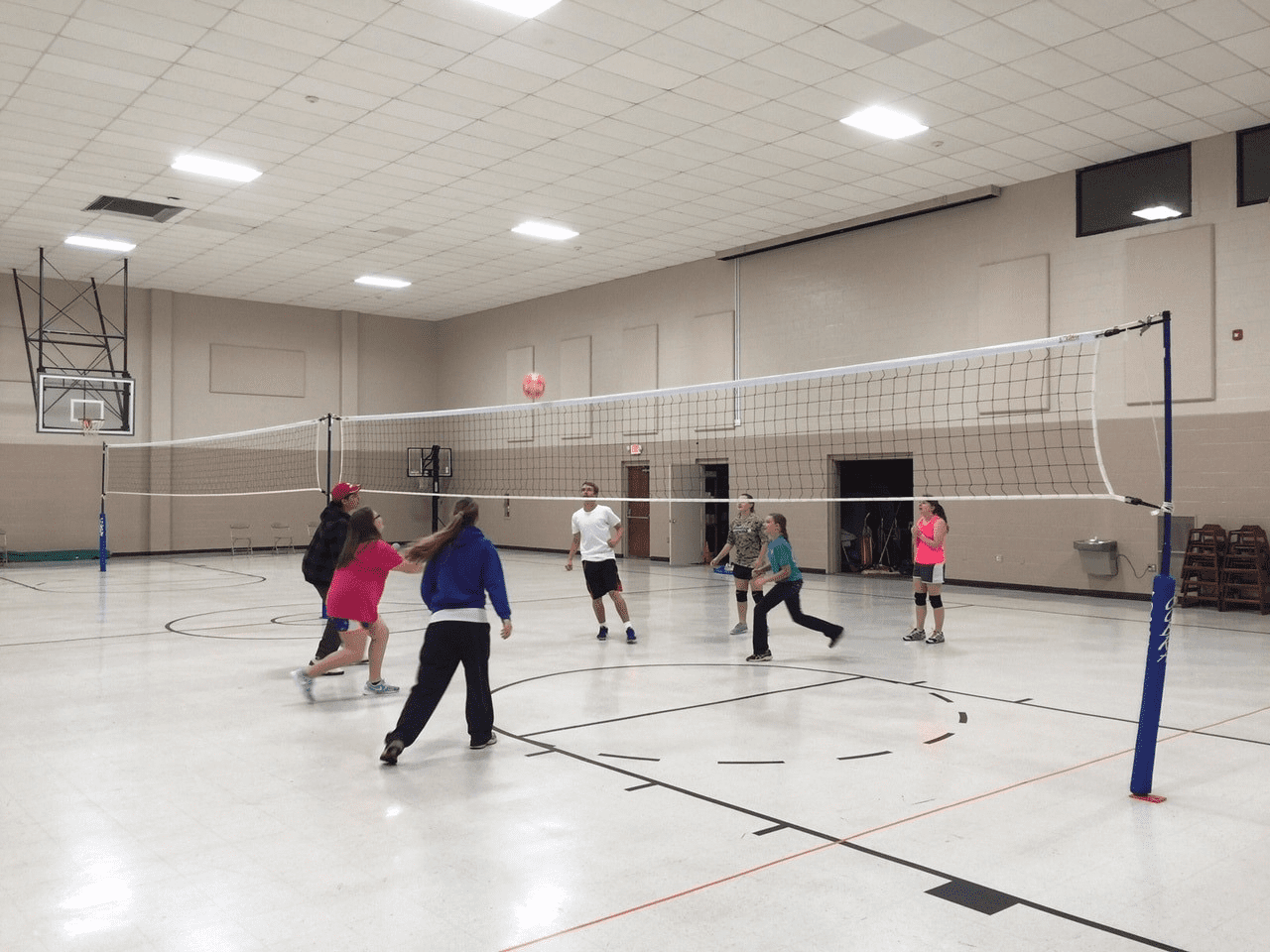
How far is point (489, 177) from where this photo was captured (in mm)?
14438

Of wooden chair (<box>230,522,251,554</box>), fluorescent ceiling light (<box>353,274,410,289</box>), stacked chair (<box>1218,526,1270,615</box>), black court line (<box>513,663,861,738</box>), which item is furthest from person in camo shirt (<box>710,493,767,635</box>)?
wooden chair (<box>230,522,251,554</box>)

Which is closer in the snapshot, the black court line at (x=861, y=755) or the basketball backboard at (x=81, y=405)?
the black court line at (x=861, y=755)

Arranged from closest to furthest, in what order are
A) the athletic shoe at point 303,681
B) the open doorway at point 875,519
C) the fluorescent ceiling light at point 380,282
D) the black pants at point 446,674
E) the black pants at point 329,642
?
the black pants at point 446,674
the athletic shoe at point 303,681
the black pants at point 329,642
the open doorway at point 875,519
the fluorescent ceiling light at point 380,282

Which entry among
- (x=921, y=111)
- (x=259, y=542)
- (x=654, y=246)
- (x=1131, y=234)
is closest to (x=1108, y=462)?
(x=1131, y=234)

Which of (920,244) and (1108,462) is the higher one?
(920,244)

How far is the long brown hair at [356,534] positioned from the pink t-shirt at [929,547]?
18.4ft

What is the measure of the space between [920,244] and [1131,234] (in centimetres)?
333

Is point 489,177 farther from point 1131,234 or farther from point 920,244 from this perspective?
point 1131,234

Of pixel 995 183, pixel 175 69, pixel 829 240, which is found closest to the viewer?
pixel 175 69

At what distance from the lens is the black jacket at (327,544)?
8438 mm

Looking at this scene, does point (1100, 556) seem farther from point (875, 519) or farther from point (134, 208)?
point (134, 208)

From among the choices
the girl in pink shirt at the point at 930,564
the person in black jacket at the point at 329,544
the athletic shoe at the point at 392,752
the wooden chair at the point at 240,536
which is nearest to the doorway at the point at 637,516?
the wooden chair at the point at 240,536

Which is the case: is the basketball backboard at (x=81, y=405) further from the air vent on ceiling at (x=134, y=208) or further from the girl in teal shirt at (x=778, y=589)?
the girl in teal shirt at (x=778, y=589)

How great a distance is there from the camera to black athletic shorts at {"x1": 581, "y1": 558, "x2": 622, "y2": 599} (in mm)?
10336
